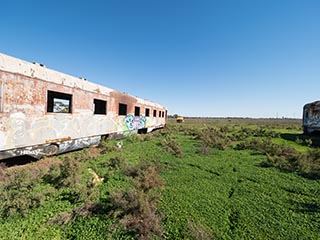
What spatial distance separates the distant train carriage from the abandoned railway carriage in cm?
2047

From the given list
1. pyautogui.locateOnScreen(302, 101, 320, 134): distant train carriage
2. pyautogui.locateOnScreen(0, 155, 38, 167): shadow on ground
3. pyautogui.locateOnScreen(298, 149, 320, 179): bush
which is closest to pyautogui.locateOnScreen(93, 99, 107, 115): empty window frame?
pyautogui.locateOnScreen(0, 155, 38, 167): shadow on ground

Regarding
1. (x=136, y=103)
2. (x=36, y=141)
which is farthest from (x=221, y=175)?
(x=136, y=103)

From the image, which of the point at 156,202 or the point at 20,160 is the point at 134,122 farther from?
the point at 156,202

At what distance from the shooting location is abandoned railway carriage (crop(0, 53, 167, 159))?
17.9 feet

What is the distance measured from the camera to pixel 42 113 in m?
6.66

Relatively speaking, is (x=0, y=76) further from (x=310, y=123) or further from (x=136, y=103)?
(x=310, y=123)

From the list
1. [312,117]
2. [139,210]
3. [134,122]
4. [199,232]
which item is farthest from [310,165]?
[312,117]

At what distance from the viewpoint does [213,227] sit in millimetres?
3705

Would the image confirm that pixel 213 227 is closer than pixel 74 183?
Yes

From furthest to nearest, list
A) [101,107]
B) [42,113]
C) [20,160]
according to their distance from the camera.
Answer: [101,107] < [20,160] < [42,113]

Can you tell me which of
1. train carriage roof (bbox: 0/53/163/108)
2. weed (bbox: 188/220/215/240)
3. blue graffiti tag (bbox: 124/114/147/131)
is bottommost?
weed (bbox: 188/220/215/240)

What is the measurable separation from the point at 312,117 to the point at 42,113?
77.9ft

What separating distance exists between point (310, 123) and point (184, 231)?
21.9 m

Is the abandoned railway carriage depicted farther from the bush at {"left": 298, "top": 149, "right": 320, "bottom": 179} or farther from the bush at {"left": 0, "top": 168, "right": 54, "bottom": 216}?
the bush at {"left": 298, "top": 149, "right": 320, "bottom": 179}
